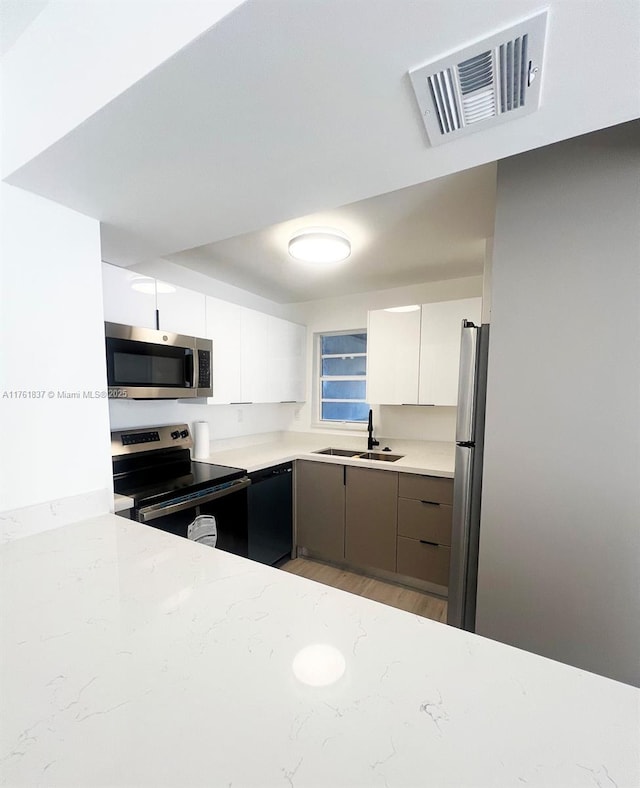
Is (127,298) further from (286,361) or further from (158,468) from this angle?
(286,361)

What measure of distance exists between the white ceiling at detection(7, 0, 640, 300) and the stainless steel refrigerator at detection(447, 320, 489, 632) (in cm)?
75

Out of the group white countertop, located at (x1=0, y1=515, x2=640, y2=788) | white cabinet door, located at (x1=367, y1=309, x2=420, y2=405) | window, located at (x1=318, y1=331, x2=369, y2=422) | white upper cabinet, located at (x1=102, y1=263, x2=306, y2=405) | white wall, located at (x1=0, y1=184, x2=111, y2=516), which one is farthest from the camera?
window, located at (x1=318, y1=331, x2=369, y2=422)

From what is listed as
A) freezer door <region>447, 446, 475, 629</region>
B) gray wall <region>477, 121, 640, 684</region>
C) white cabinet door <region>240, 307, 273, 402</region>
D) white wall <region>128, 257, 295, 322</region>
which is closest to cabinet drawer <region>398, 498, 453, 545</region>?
freezer door <region>447, 446, 475, 629</region>

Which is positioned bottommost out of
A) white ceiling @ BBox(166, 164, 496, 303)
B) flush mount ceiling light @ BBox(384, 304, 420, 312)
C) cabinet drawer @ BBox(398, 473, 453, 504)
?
cabinet drawer @ BBox(398, 473, 453, 504)

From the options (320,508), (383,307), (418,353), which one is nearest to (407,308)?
(418,353)

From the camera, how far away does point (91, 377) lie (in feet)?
4.29

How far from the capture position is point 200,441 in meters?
2.62

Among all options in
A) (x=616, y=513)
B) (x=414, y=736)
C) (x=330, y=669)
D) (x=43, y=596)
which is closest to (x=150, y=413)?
(x=43, y=596)

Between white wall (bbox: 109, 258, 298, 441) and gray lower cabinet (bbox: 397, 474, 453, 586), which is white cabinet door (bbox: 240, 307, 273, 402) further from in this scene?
gray lower cabinet (bbox: 397, 474, 453, 586)

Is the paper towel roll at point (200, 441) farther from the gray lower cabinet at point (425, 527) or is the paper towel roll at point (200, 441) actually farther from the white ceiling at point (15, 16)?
the white ceiling at point (15, 16)

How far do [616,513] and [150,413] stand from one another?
2.54m

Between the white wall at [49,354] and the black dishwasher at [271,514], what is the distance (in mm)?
1189

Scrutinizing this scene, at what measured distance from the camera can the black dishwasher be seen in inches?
94.4

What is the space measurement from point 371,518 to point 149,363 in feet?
6.12
